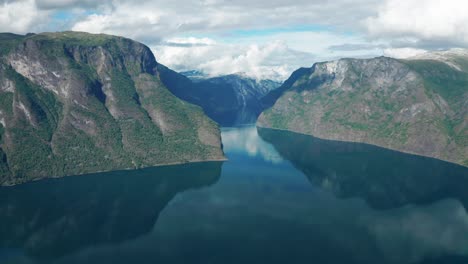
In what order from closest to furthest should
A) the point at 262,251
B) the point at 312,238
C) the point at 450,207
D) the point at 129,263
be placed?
the point at 129,263, the point at 262,251, the point at 312,238, the point at 450,207

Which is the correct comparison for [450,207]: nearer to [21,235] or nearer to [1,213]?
[21,235]

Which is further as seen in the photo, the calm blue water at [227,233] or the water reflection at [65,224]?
the water reflection at [65,224]

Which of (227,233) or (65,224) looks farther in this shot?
(65,224)

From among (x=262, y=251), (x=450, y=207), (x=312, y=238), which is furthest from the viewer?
(x=450, y=207)

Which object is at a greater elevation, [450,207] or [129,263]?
[129,263]

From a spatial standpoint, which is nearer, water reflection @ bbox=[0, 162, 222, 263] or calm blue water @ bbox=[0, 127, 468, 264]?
A: calm blue water @ bbox=[0, 127, 468, 264]

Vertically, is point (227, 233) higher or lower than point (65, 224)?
lower

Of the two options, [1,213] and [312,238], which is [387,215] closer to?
[312,238]

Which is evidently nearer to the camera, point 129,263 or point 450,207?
point 129,263

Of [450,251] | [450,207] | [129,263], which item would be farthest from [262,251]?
[450,207]
